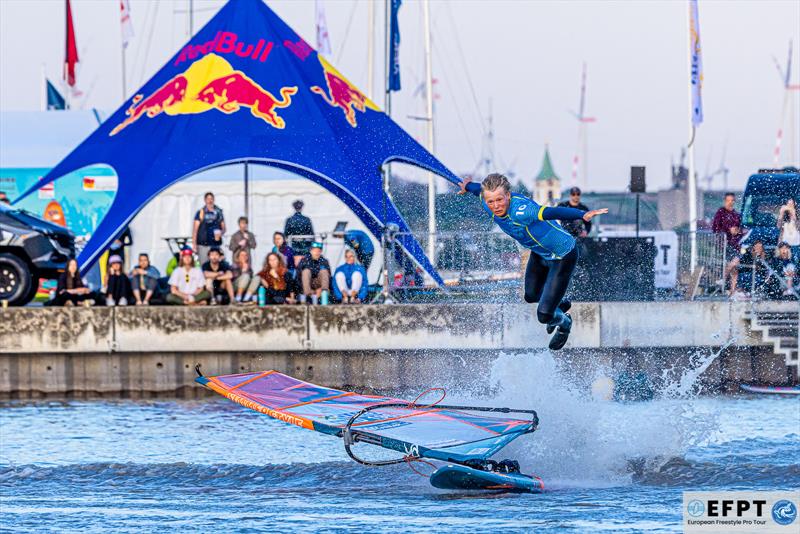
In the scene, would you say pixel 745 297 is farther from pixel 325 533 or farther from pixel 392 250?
pixel 325 533

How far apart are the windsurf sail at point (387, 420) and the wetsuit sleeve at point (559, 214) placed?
6.85 ft

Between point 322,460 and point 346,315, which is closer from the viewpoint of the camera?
point 322,460

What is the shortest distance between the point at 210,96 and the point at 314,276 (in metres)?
3.69

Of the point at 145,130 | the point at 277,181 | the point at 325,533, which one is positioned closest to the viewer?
the point at 325,533

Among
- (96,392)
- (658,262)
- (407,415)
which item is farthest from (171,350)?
(658,262)

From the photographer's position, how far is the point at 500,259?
63.1ft

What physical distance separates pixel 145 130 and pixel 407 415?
9415 millimetres

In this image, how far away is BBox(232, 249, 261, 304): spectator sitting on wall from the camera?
20.0m

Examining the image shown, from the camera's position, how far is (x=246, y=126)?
2081cm

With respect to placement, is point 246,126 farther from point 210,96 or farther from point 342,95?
point 342,95

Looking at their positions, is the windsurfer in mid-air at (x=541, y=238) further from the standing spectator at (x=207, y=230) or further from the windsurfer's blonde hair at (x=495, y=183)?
the standing spectator at (x=207, y=230)

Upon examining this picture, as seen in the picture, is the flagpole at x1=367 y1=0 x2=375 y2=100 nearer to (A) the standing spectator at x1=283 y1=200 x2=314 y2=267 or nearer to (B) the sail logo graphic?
(A) the standing spectator at x1=283 y1=200 x2=314 y2=267

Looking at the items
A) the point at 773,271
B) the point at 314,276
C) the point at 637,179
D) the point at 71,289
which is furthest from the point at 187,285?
the point at 773,271

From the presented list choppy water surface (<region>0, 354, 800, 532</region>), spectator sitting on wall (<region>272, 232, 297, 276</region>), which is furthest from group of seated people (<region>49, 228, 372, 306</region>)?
choppy water surface (<region>0, 354, 800, 532</region>)
